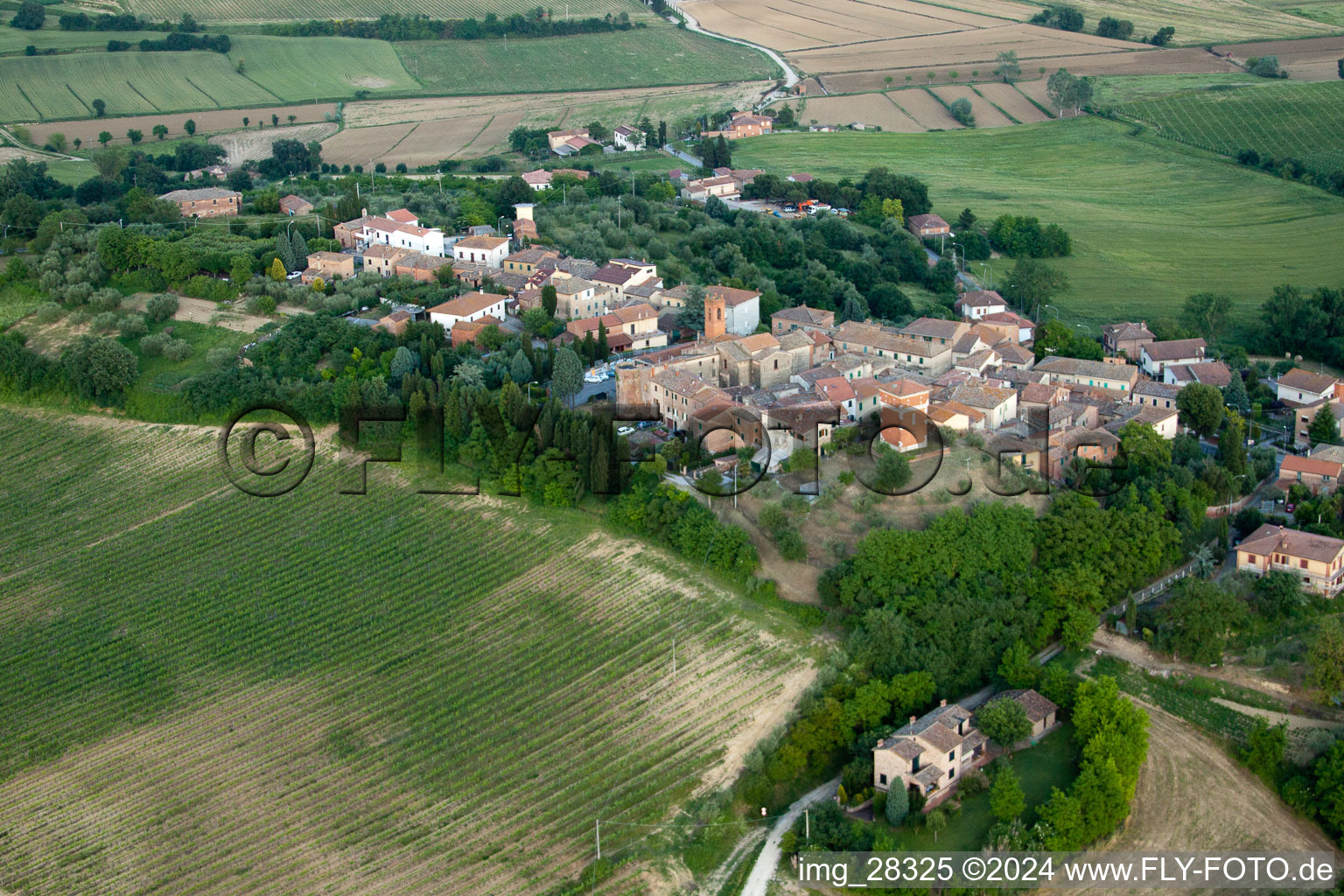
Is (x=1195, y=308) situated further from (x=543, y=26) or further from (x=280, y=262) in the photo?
(x=543, y=26)

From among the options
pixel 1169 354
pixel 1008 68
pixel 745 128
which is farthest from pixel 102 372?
pixel 1008 68

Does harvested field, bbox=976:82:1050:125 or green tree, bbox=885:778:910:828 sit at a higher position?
harvested field, bbox=976:82:1050:125

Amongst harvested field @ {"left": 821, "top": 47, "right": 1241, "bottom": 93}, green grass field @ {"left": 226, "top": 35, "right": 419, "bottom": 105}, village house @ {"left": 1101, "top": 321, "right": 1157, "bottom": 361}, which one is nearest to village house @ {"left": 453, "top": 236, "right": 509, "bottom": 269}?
village house @ {"left": 1101, "top": 321, "right": 1157, "bottom": 361}

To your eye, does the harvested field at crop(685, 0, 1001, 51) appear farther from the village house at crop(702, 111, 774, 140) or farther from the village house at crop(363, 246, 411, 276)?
the village house at crop(363, 246, 411, 276)

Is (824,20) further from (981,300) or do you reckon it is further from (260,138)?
(981,300)

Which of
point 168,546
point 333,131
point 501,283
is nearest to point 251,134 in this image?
point 333,131

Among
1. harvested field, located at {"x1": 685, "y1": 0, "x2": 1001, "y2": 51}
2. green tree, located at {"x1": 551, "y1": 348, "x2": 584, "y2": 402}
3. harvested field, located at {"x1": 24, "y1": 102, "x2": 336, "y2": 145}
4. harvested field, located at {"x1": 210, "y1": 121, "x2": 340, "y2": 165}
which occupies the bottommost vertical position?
harvested field, located at {"x1": 210, "y1": 121, "x2": 340, "y2": 165}

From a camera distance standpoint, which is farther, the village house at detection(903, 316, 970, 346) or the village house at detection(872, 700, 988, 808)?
the village house at detection(903, 316, 970, 346)
